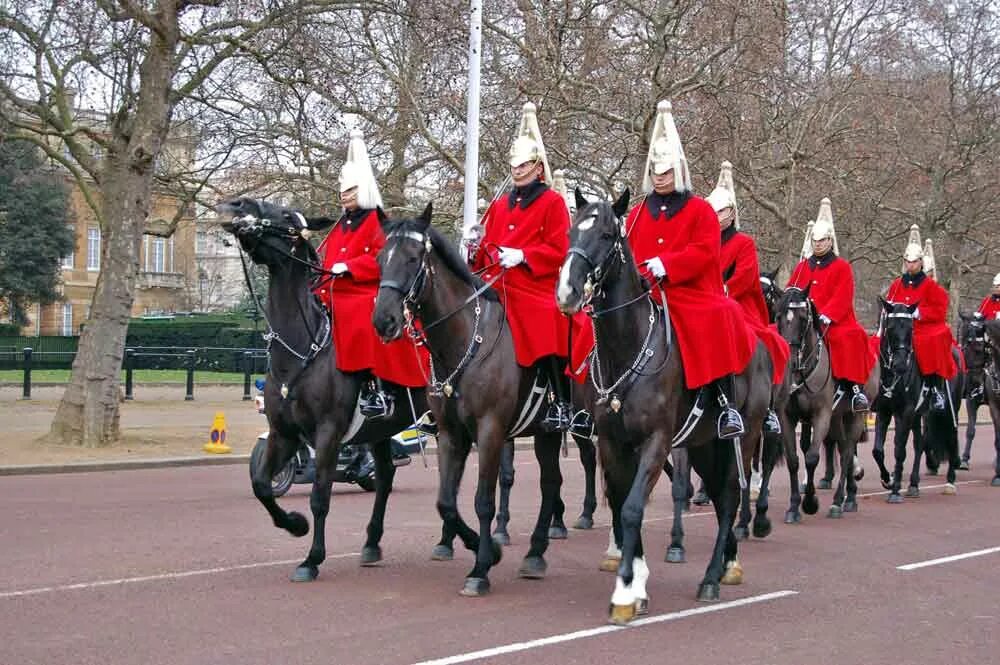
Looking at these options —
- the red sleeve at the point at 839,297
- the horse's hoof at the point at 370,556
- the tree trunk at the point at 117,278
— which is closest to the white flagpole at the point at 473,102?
the tree trunk at the point at 117,278

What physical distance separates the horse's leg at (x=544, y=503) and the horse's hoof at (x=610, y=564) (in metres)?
0.48

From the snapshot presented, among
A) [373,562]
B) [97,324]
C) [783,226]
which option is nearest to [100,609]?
[373,562]

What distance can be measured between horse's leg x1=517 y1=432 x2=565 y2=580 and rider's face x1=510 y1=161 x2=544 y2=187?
2.03m

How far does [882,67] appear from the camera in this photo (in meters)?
34.9

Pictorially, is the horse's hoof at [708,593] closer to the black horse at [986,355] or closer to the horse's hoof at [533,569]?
the horse's hoof at [533,569]

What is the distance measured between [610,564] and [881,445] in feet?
25.8

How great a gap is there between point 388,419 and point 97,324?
35.2ft

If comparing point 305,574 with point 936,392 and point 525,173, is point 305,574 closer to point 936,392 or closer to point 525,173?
point 525,173

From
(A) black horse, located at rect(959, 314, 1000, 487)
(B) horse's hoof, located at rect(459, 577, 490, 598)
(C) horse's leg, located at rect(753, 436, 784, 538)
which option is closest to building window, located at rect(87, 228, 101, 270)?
(A) black horse, located at rect(959, 314, 1000, 487)

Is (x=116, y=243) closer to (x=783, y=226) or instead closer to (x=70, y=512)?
(x=70, y=512)

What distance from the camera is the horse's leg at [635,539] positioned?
8.32m

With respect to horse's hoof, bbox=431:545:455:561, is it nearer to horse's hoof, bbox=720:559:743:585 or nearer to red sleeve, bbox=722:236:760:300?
horse's hoof, bbox=720:559:743:585

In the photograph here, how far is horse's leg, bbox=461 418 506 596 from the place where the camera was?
9.29m

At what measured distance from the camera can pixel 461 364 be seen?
9.63 m
